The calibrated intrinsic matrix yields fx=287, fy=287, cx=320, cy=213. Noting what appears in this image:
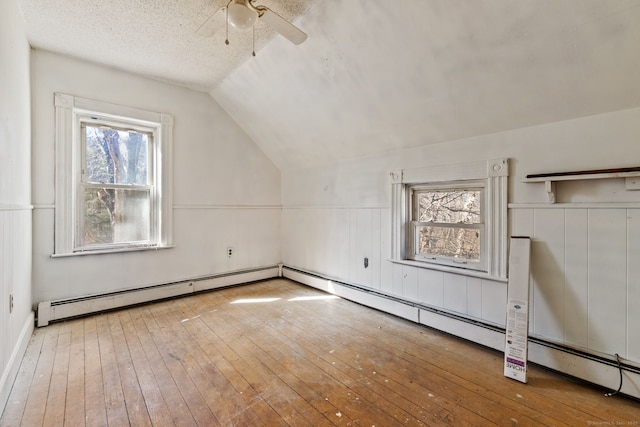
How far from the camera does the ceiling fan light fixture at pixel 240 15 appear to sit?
1.79 metres

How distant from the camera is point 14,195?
204 centimetres

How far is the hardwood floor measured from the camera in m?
1.59

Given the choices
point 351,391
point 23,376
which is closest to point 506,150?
point 351,391

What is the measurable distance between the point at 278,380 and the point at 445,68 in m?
2.49

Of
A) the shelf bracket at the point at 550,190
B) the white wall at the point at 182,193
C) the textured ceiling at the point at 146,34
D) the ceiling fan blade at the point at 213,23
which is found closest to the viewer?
the ceiling fan blade at the point at 213,23

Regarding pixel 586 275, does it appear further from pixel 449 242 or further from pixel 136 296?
pixel 136 296

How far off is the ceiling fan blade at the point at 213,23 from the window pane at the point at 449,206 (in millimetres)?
2283

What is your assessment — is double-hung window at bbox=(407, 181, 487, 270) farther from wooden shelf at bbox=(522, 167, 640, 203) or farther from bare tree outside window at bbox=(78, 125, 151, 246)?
bare tree outside window at bbox=(78, 125, 151, 246)

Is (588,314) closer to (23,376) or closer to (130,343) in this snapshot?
(130,343)

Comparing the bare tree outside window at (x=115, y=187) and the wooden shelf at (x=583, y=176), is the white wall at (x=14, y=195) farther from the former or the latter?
the wooden shelf at (x=583, y=176)

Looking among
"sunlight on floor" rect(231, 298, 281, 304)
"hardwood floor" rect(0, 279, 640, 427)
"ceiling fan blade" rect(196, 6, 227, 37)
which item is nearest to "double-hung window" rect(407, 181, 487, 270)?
"hardwood floor" rect(0, 279, 640, 427)

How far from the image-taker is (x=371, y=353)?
2.26m

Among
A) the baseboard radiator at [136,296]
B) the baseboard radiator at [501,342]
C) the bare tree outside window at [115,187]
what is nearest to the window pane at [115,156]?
the bare tree outside window at [115,187]

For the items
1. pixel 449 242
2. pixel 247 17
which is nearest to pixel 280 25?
pixel 247 17
